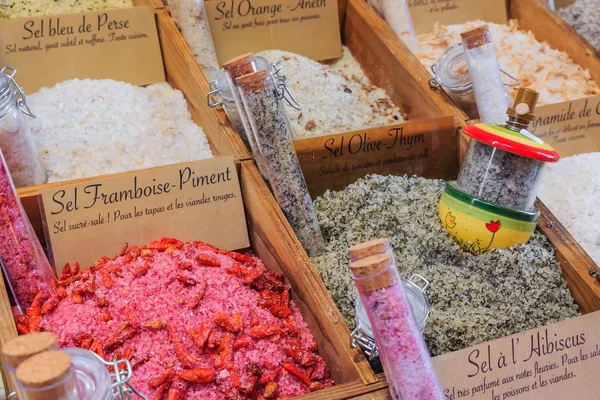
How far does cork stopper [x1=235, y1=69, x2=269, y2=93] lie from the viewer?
134cm

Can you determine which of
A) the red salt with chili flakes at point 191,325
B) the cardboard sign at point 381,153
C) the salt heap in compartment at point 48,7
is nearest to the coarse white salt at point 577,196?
the cardboard sign at point 381,153

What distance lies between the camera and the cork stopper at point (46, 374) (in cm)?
71

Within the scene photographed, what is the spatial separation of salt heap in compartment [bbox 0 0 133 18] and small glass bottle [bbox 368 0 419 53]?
34.9 inches

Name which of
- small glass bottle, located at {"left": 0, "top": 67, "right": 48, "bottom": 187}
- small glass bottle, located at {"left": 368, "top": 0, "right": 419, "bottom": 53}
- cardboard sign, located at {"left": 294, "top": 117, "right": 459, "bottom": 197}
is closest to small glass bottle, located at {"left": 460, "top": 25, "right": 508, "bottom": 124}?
cardboard sign, located at {"left": 294, "top": 117, "right": 459, "bottom": 197}

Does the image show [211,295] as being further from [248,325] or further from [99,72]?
[99,72]

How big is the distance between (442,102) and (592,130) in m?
0.46

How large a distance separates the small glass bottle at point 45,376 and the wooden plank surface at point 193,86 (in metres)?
0.86

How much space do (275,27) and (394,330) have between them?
1.46 metres

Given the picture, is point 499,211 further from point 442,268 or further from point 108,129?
point 108,129

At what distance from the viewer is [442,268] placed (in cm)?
135

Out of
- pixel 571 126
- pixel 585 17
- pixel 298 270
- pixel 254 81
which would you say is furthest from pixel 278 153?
pixel 585 17

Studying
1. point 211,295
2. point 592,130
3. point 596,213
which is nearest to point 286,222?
point 211,295

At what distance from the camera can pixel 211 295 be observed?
1.25m

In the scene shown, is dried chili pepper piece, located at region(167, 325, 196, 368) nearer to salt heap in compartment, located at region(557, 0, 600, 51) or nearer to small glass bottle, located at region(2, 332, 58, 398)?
small glass bottle, located at region(2, 332, 58, 398)
